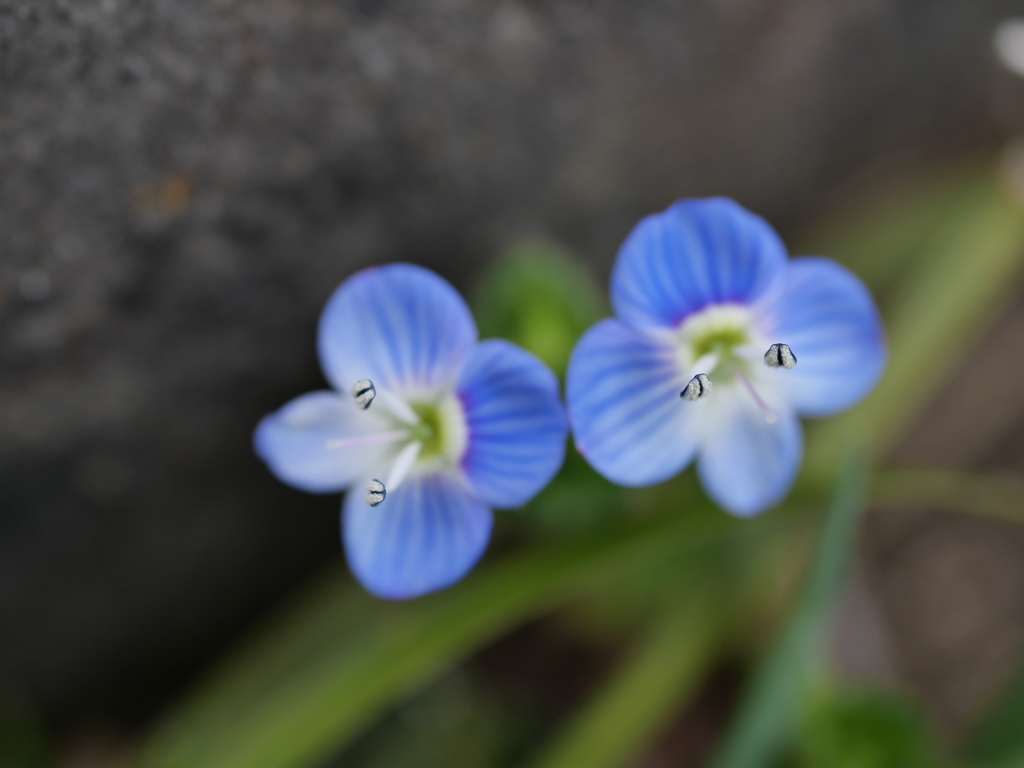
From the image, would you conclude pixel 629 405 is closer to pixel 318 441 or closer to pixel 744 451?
pixel 744 451

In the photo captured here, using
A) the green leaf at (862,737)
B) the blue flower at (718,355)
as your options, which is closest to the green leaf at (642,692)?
the green leaf at (862,737)

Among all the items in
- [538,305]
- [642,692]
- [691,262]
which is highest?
[538,305]

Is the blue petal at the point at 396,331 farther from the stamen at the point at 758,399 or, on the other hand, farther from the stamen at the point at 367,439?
the stamen at the point at 758,399

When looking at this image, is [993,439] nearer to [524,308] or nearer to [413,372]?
[524,308]

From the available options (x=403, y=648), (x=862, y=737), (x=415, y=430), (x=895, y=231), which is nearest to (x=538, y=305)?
(x=415, y=430)

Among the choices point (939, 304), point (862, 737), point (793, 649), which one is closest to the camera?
point (793, 649)

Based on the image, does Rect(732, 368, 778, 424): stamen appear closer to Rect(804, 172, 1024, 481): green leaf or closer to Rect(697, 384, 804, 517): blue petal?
Rect(697, 384, 804, 517): blue petal

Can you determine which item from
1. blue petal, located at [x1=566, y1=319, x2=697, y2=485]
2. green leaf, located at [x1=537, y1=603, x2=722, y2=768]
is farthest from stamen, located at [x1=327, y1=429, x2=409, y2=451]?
green leaf, located at [x1=537, y1=603, x2=722, y2=768]
